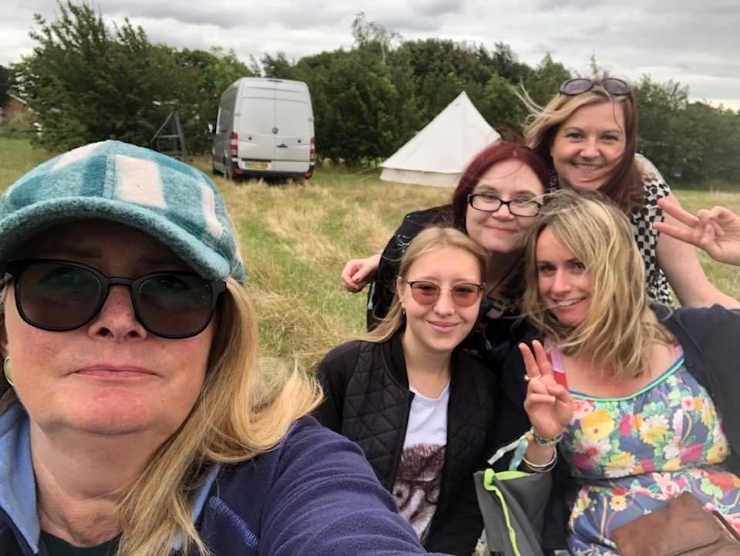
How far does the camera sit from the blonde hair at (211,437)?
3.62 ft

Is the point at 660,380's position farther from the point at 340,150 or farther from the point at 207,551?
the point at 340,150

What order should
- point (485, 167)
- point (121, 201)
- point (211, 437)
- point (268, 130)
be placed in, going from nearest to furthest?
point (121, 201)
point (211, 437)
point (485, 167)
point (268, 130)

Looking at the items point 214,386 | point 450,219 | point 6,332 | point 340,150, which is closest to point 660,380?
point 450,219

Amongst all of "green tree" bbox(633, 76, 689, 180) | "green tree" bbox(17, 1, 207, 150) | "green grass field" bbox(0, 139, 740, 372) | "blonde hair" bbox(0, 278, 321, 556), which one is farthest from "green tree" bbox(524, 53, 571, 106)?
"blonde hair" bbox(0, 278, 321, 556)

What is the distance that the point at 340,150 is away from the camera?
23.9 meters

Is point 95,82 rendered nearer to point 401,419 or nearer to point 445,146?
point 445,146

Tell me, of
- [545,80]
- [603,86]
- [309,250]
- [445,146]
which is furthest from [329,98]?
[603,86]

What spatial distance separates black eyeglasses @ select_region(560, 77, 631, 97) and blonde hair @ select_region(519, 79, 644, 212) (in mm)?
15

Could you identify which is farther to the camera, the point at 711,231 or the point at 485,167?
the point at 485,167

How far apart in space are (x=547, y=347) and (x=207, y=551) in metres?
1.44

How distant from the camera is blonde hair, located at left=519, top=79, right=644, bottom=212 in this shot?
8.42ft

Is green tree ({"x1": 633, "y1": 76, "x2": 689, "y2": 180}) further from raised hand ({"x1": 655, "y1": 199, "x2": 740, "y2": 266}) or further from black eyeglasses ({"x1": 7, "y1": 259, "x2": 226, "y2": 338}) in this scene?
black eyeglasses ({"x1": 7, "y1": 259, "x2": 226, "y2": 338})

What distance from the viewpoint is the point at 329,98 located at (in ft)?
78.3

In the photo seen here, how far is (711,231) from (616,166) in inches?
20.5
